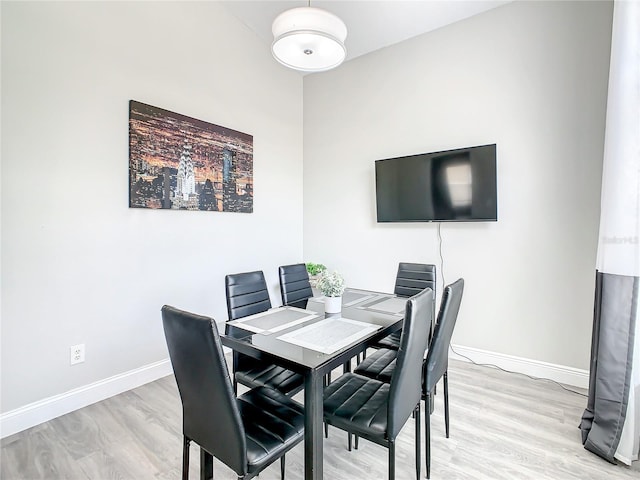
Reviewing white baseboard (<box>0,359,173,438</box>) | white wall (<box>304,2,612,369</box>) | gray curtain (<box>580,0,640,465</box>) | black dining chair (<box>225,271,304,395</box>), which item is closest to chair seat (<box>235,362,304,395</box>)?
black dining chair (<box>225,271,304,395</box>)

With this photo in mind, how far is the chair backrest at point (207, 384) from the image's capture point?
1135 mm

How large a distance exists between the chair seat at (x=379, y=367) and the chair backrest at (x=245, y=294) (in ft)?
2.87

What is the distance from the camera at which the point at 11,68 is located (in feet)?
6.64

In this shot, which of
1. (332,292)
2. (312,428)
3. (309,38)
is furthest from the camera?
(332,292)

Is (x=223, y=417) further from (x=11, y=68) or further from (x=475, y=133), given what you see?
(x=475, y=133)

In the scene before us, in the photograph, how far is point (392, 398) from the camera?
1381mm

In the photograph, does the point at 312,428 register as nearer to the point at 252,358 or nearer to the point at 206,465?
the point at 206,465

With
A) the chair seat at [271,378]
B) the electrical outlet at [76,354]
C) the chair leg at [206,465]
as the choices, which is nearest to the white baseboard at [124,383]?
the electrical outlet at [76,354]

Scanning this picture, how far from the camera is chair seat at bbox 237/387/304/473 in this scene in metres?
1.26

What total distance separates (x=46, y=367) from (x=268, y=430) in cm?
186

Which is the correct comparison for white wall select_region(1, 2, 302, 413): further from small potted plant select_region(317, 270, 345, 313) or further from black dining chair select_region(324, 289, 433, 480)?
black dining chair select_region(324, 289, 433, 480)

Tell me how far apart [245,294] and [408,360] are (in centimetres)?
137

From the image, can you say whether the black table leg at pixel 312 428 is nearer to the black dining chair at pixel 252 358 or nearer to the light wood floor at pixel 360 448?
the black dining chair at pixel 252 358

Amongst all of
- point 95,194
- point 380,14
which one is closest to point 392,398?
point 95,194
